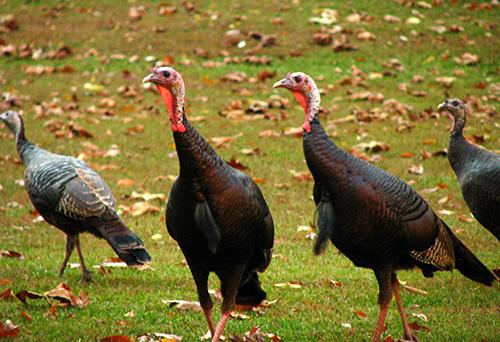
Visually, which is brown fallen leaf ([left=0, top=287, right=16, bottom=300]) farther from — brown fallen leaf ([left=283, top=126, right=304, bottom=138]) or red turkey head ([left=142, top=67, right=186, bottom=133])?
brown fallen leaf ([left=283, top=126, right=304, bottom=138])

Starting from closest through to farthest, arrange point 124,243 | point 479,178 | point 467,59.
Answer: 1. point 124,243
2. point 479,178
3. point 467,59

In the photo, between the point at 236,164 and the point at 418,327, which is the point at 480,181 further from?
the point at 236,164

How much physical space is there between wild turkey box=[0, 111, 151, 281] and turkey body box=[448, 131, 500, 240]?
2849 mm

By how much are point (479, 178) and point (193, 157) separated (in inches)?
121

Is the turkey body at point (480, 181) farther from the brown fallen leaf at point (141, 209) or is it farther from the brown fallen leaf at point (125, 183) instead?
the brown fallen leaf at point (125, 183)

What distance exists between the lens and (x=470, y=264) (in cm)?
596

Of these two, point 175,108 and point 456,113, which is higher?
point 175,108

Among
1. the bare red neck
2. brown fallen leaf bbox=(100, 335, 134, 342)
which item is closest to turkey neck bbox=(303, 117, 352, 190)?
the bare red neck

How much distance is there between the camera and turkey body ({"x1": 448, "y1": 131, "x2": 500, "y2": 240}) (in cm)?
679

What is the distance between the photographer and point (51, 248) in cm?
826

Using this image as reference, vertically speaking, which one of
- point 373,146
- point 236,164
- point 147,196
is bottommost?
point 373,146

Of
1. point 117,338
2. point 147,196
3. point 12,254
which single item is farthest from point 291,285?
point 147,196

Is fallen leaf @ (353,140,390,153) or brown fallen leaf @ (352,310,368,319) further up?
brown fallen leaf @ (352,310,368,319)

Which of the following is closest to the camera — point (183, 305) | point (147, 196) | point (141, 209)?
point (183, 305)
